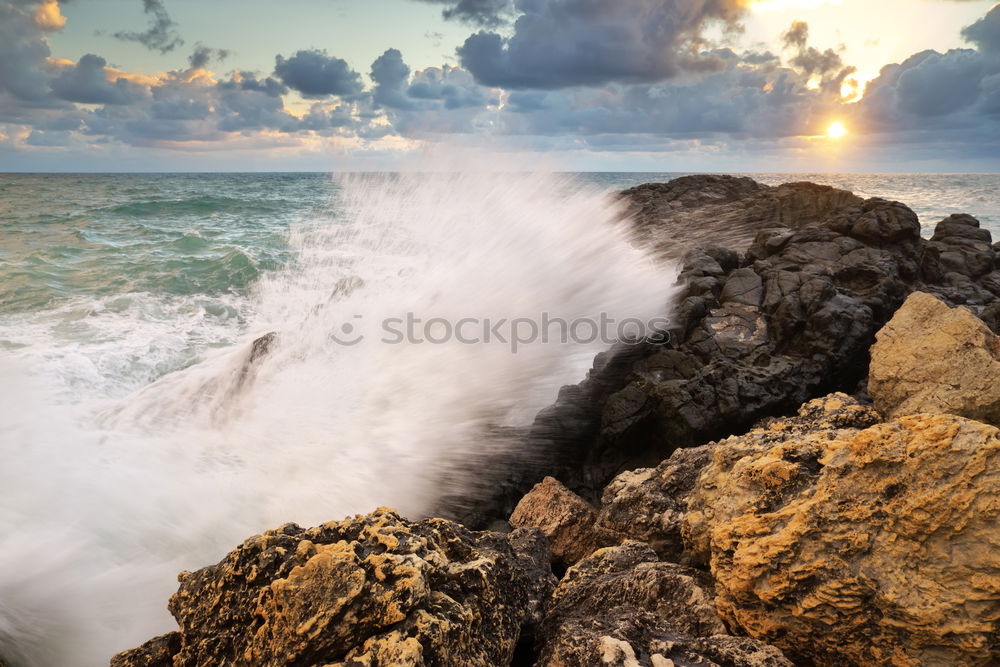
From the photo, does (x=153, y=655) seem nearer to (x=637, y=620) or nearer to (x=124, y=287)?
(x=637, y=620)

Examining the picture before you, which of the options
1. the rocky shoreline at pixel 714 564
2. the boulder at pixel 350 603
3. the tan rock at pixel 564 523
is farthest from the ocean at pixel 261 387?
the boulder at pixel 350 603

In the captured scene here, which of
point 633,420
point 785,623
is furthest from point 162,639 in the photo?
point 633,420

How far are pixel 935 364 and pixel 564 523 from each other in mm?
2478

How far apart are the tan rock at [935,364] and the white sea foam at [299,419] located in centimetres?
258

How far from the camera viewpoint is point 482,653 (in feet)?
7.48

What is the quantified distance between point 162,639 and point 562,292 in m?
5.76

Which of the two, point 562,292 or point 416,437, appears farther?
point 562,292

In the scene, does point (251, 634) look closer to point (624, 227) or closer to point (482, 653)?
point (482, 653)

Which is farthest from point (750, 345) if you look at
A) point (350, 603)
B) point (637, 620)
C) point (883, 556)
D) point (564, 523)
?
point (350, 603)

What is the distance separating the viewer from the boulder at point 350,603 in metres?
2.08

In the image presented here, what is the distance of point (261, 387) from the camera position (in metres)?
6.71

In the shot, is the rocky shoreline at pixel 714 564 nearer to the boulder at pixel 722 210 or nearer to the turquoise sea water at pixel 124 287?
the boulder at pixel 722 210

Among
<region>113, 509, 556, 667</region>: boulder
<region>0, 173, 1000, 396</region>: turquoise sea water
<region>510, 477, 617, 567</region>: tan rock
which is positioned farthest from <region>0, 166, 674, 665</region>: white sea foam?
<region>113, 509, 556, 667</region>: boulder

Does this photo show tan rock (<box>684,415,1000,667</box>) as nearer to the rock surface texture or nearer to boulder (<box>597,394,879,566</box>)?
boulder (<box>597,394,879,566</box>)
